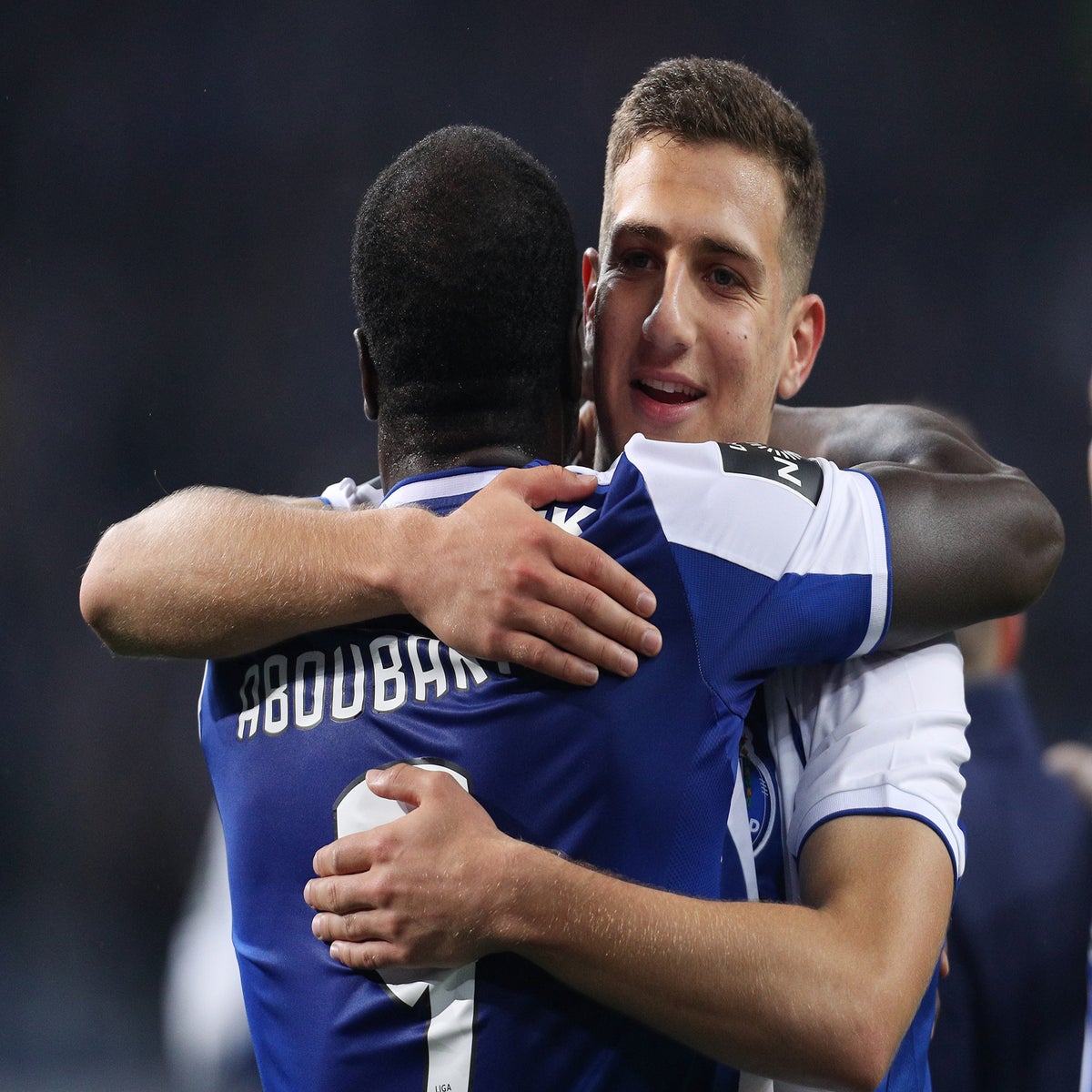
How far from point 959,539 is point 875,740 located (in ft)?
0.79

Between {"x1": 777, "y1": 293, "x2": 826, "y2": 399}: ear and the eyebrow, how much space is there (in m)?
0.17

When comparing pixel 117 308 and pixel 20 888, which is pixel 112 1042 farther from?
pixel 117 308

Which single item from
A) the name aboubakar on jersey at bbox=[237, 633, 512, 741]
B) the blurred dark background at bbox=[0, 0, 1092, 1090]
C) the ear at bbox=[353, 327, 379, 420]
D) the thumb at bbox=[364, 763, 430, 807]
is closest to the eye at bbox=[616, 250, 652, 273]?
the ear at bbox=[353, 327, 379, 420]

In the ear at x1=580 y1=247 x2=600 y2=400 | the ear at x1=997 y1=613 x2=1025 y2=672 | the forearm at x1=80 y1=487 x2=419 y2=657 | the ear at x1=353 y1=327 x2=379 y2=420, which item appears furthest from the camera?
the ear at x1=997 y1=613 x2=1025 y2=672

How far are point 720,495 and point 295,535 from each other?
0.46 m

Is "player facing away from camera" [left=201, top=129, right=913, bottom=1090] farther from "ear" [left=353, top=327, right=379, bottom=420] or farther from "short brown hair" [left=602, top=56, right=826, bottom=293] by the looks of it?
"short brown hair" [left=602, top=56, right=826, bottom=293]

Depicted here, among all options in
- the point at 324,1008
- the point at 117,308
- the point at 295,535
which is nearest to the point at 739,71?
the point at 295,535

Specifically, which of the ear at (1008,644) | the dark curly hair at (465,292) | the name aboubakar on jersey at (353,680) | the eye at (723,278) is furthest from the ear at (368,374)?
the ear at (1008,644)

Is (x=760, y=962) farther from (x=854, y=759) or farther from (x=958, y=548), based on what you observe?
(x=958, y=548)

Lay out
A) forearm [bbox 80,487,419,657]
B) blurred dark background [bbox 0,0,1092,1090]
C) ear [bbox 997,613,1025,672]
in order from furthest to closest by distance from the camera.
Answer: blurred dark background [bbox 0,0,1092,1090] → ear [bbox 997,613,1025,672] → forearm [bbox 80,487,419,657]

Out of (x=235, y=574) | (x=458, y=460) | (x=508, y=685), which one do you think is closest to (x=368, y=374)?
(x=458, y=460)

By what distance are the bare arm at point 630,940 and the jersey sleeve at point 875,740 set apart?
15cm

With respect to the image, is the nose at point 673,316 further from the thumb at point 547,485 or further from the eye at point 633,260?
the thumb at point 547,485

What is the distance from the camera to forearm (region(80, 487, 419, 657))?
3.76 ft
